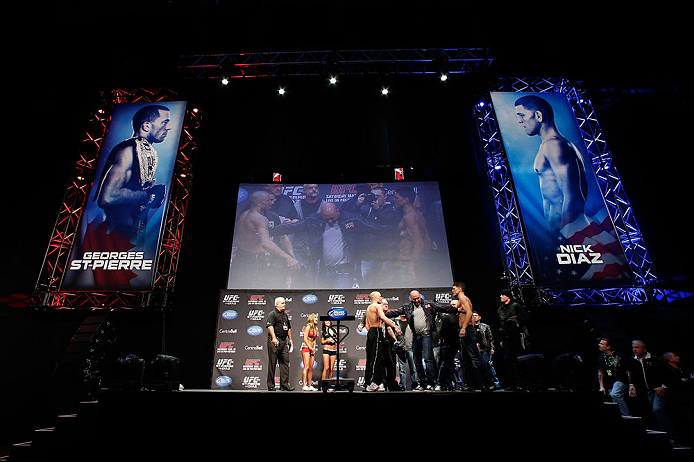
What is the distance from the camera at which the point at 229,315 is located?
10266 millimetres

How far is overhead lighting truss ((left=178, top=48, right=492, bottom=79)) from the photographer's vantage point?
1094 cm

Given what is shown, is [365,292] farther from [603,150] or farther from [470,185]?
[603,150]

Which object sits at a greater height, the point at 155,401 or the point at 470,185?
the point at 470,185

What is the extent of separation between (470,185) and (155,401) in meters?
10.3

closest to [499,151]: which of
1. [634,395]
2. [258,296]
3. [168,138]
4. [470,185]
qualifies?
[470,185]

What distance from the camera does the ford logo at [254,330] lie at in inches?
396

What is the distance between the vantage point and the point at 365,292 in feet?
34.9

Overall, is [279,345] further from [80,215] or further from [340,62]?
[340,62]

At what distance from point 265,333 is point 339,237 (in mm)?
3428

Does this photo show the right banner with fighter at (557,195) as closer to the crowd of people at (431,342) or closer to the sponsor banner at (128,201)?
the crowd of people at (431,342)

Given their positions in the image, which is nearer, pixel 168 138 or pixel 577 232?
pixel 577 232

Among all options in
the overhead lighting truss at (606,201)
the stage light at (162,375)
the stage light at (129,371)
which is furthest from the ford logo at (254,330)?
the overhead lighting truss at (606,201)

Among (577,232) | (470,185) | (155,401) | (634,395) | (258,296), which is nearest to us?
(155,401)

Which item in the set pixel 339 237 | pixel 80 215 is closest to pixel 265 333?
pixel 339 237
